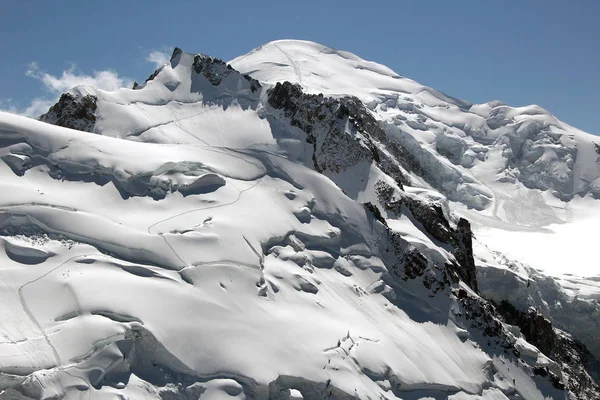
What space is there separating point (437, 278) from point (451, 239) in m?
8.45

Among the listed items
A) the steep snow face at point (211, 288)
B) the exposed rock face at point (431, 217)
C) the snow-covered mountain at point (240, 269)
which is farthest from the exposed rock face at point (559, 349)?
the steep snow face at point (211, 288)

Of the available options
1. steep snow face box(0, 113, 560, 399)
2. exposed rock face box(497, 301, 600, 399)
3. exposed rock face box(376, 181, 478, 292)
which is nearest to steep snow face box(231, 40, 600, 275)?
exposed rock face box(497, 301, 600, 399)

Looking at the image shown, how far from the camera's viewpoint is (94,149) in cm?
3059

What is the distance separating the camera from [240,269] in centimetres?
2606

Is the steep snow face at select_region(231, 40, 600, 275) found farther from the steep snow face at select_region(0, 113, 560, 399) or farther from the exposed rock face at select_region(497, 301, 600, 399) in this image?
the steep snow face at select_region(0, 113, 560, 399)

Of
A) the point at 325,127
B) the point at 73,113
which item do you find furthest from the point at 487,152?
the point at 73,113

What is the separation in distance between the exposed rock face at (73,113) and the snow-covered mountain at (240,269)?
0.14m

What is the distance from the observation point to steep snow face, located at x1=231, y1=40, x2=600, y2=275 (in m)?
90.4

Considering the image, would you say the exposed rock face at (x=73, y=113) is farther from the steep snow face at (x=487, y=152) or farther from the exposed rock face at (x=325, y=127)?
the steep snow face at (x=487, y=152)

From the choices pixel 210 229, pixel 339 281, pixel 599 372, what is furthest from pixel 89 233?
pixel 599 372

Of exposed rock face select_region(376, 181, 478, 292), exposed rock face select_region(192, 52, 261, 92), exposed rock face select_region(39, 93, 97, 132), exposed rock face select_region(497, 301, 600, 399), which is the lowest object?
exposed rock face select_region(497, 301, 600, 399)

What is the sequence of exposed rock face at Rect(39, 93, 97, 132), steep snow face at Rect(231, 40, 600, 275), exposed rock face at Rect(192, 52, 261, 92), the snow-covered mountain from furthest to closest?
steep snow face at Rect(231, 40, 600, 275), exposed rock face at Rect(192, 52, 261, 92), exposed rock face at Rect(39, 93, 97, 132), the snow-covered mountain

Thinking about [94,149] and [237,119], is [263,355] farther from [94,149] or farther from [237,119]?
[237,119]

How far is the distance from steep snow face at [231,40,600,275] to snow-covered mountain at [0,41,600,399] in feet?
103
